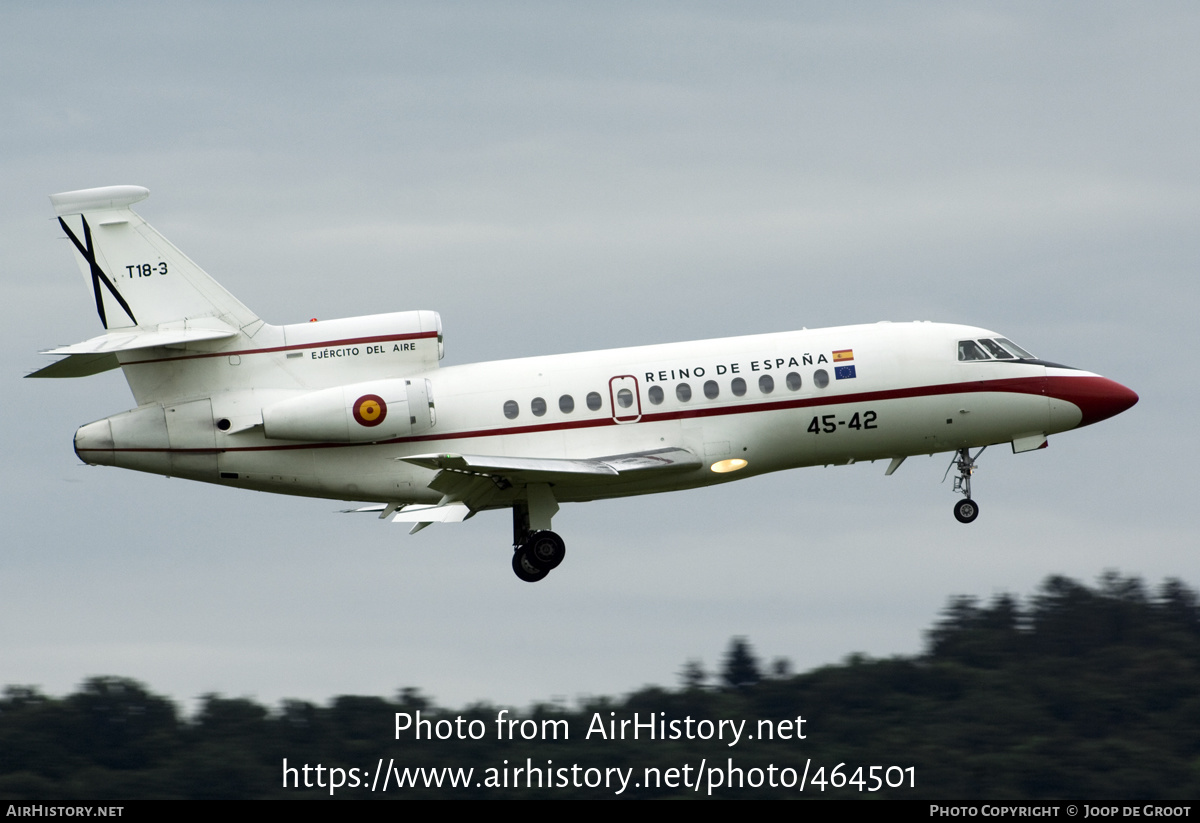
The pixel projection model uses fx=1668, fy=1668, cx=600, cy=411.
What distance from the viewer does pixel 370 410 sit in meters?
36.0

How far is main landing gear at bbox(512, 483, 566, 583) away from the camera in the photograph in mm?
36406

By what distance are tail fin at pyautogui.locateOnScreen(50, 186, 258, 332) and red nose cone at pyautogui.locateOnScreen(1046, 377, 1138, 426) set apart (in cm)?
1859

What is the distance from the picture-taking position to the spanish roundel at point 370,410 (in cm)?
3597

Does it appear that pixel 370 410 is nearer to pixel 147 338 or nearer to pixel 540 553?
pixel 540 553

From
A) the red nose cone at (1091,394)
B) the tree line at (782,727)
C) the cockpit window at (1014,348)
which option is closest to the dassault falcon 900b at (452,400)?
the cockpit window at (1014,348)

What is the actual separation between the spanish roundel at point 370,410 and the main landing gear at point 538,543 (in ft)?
11.7

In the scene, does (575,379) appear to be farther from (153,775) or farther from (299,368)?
(153,775)

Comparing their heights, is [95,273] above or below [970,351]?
above

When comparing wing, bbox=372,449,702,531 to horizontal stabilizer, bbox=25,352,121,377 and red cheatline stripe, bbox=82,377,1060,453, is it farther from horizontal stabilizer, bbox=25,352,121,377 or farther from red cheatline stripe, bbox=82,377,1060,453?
horizontal stabilizer, bbox=25,352,121,377

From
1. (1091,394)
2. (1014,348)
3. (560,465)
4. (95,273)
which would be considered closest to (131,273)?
(95,273)

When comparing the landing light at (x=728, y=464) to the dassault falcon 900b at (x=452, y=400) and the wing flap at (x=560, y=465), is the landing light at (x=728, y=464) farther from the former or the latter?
the wing flap at (x=560, y=465)

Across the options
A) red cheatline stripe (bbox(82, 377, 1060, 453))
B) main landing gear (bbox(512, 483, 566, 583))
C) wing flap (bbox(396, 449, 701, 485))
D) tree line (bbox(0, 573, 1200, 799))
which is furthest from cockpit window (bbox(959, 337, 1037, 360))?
tree line (bbox(0, 573, 1200, 799))

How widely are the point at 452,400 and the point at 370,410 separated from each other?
1829 mm
